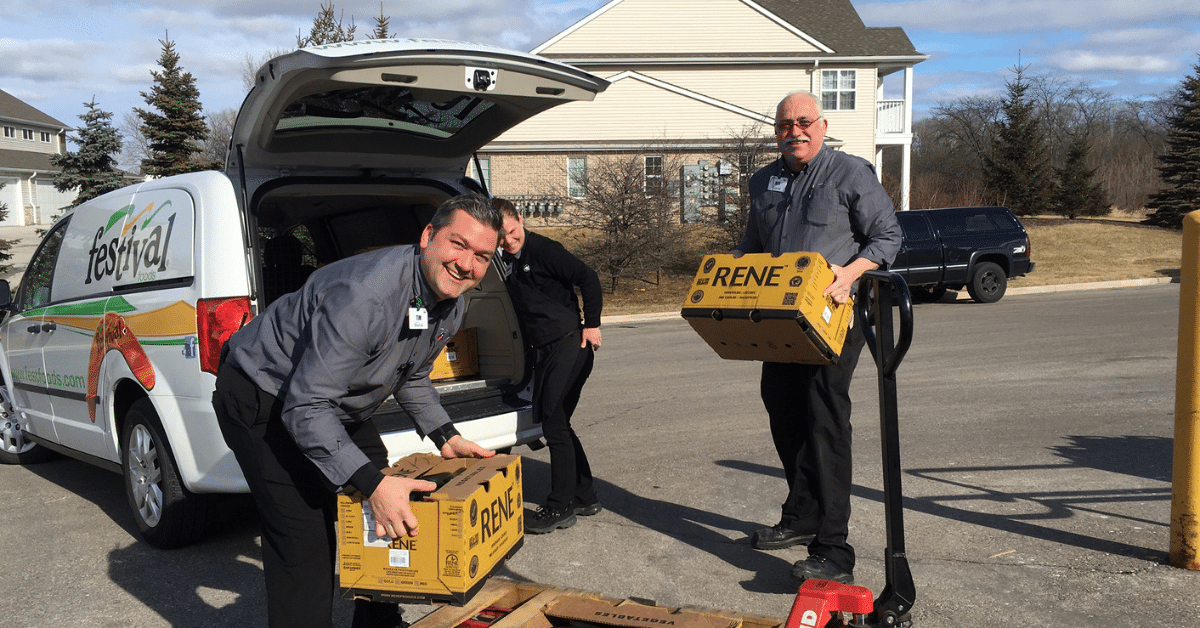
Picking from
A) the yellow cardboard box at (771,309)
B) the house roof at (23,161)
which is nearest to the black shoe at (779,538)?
the yellow cardboard box at (771,309)

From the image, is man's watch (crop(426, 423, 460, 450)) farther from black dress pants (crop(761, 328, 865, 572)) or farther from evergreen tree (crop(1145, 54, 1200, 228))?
evergreen tree (crop(1145, 54, 1200, 228))

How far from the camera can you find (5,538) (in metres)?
5.35

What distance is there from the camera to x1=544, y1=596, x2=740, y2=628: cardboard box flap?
3.01m

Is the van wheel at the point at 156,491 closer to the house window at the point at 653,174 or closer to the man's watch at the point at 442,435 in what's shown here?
the man's watch at the point at 442,435

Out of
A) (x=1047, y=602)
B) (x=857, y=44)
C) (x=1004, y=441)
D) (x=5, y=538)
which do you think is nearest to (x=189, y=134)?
(x=857, y=44)

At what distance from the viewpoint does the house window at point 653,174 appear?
67.1ft

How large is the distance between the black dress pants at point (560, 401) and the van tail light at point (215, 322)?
1611 millimetres

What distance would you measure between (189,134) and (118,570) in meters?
24.6

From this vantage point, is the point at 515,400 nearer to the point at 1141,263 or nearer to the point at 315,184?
the point at 315,184

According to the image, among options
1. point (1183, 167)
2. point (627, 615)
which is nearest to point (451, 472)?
point (627, 615)

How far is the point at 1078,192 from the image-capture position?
37812 millimetres

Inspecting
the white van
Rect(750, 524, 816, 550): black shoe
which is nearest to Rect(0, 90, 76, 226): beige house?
the white van

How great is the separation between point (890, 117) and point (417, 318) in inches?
1301

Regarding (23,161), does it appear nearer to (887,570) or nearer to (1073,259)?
(1073,259)
